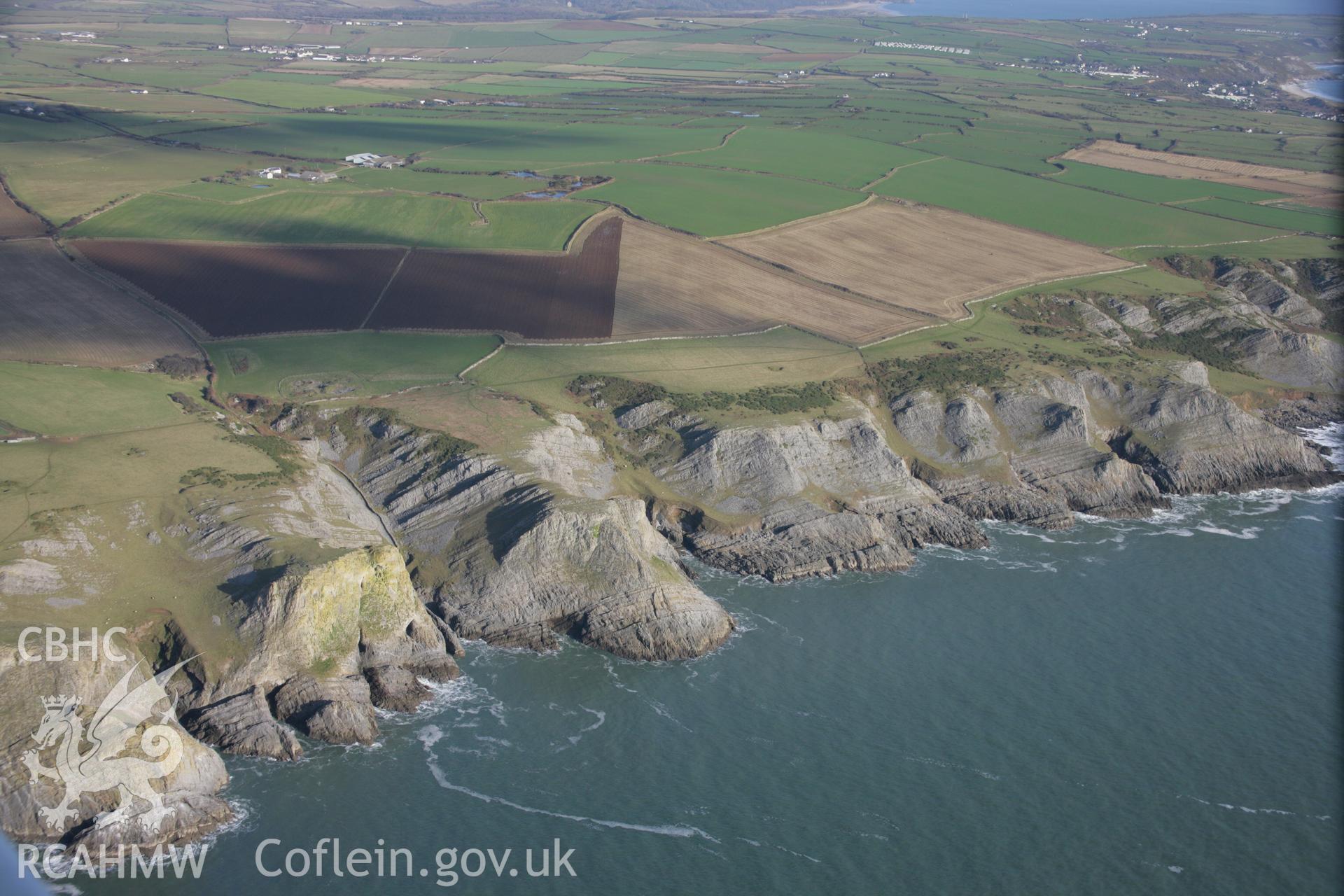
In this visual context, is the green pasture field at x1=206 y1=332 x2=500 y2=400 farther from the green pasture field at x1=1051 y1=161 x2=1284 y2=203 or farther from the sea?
the green pasture field at x1=1051 y1=161 x2=1284 y2=203

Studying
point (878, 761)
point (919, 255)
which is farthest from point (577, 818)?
point (919, 255)

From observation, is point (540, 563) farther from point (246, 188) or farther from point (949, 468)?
point (246, 188)

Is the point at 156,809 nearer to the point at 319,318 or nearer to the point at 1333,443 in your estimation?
the point at 319,318

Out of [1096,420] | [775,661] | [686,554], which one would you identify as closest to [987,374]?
[1096,420]

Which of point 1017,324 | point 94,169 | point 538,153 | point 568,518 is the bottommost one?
point 568,518

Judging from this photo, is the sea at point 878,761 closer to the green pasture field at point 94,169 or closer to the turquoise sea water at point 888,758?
the turquoise sea water at point 888,758

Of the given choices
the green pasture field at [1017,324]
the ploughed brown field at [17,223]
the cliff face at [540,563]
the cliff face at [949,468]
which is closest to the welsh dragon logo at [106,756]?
the cliff face at [540,563]
